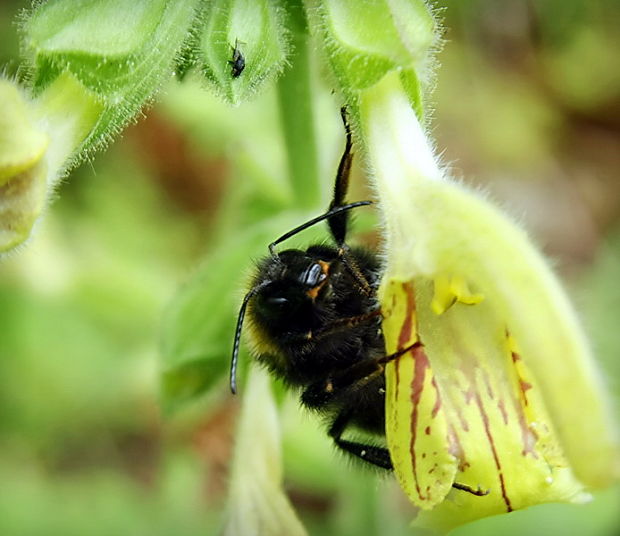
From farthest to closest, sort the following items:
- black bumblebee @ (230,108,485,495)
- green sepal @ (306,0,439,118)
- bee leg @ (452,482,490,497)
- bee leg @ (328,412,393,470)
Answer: bee leg @ (328,412,393,470) → black bumblebee @ (230,108,485,495) → green sepal @ (306,0,439,118) → bee leg @ (452,482,490,497)

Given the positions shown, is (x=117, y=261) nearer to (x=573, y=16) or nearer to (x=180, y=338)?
(x=180, y=338)

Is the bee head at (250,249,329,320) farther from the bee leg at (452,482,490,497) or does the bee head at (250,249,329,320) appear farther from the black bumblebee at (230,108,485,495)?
the bee leg at (452,482,490,497)

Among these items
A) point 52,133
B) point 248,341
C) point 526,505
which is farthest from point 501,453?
point 52,133

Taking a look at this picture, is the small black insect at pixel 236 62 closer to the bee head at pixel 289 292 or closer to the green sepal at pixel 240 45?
the green sepal at pixel 240 45

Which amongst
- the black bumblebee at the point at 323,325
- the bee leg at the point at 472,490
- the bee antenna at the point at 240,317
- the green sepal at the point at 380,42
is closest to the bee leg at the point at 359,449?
the black bumblebee at the point at 323,325

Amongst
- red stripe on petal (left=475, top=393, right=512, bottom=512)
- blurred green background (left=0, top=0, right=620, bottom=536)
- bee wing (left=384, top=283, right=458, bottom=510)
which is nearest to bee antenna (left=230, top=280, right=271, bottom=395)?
blurred green background (left=0, top=0, right=620, bottom=536)

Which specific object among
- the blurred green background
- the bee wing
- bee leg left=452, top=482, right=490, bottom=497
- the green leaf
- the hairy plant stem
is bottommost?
bee leg left=452, top=482, right=490, bottom=497
